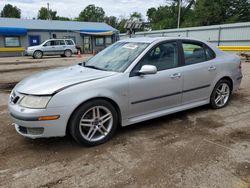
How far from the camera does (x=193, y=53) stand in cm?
462

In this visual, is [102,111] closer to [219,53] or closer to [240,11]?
[219,53]

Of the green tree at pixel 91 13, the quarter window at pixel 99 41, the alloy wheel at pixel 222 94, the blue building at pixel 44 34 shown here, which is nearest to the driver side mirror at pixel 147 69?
the alloy wheel at pixel 222 94

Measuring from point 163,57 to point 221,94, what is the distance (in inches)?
71.1

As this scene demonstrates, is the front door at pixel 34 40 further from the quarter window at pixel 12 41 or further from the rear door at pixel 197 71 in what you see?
the rear door at pixel 197 71

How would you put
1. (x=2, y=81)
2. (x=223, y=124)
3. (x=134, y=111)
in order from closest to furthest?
1. (x=134, y=111)
2. (x=223, y=124)
3. (x=2, y=81)

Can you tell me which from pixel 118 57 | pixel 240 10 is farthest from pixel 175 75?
pixel 240 10

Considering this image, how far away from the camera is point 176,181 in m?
2.69

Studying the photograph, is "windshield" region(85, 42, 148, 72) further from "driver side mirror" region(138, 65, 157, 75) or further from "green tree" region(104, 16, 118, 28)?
"green tree" region(104, 16, 118, 28)

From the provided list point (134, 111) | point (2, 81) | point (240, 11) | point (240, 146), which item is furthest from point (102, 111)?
point (240, 11)

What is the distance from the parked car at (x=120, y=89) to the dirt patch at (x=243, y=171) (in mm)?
1538

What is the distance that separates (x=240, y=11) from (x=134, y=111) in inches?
1873

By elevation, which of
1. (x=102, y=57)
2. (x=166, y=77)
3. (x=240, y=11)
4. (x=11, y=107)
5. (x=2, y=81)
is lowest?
(x=2, y=81)

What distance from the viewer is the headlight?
314 centimetres

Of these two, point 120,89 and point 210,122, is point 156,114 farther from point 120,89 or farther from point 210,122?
point 210,122
